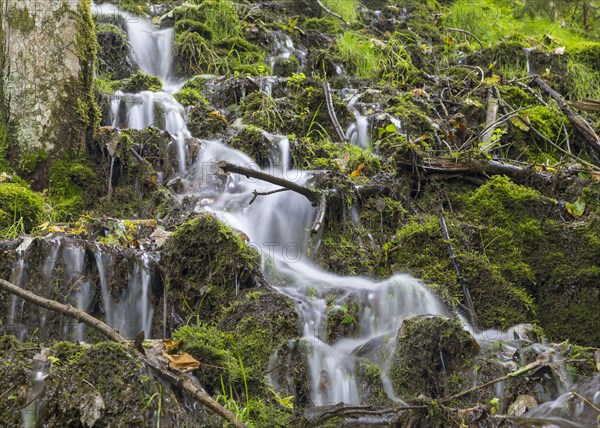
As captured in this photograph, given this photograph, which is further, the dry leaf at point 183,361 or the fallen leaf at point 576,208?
the fallen leaf at point 576,208

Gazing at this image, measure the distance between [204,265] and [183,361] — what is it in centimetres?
115

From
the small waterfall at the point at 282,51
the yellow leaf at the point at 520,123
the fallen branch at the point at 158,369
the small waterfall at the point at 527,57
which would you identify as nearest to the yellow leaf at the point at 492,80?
the yellow leaf at the point at 520,123

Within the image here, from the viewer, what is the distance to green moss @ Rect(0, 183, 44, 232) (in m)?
4.83

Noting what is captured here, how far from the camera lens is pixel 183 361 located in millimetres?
3342

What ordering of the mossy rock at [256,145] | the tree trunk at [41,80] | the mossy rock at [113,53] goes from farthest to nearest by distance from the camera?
the mossy rock at [113,53]
the mossy rock at [256,145]
the tree trunk at [41,80]

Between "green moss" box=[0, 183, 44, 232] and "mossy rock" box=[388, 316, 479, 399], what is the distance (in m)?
2.76

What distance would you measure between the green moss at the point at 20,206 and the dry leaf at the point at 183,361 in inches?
80.9

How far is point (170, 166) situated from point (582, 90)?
5.35 meters

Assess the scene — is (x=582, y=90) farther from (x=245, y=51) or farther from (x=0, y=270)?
(x=0, y=270)

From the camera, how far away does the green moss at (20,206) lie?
4.83 m

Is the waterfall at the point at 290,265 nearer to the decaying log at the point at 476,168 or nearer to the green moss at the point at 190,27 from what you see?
the decaying log at the point at 476,168

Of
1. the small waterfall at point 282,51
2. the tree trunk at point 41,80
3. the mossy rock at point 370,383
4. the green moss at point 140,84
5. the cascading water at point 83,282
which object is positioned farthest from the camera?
the small waterfall at point 282,51

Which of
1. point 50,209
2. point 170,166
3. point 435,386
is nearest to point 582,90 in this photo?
point 170,166

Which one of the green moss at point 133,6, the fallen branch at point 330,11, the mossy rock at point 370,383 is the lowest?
the mossy rock at point 370,383
